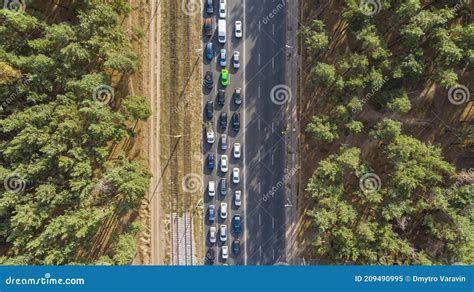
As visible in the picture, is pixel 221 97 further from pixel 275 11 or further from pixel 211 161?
pixel 275 11

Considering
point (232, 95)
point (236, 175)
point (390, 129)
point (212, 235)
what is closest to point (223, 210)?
point (212, 235)

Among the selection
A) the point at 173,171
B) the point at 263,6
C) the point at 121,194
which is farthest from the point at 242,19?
the point at 121,194

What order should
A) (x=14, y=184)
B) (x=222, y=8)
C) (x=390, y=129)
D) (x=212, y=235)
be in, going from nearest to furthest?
(x=390, y=129), (x=14, y=184), (x=222, y=8), (x=212, y=235)

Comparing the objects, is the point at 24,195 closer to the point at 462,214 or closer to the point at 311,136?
the point at 311,136

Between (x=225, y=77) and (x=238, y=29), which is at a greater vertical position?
(x=238, y=29)

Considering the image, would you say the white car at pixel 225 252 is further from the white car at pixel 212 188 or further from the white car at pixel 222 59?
the white car at pixel 222 59

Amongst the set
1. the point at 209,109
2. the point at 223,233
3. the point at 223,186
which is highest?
the point at 209,109
